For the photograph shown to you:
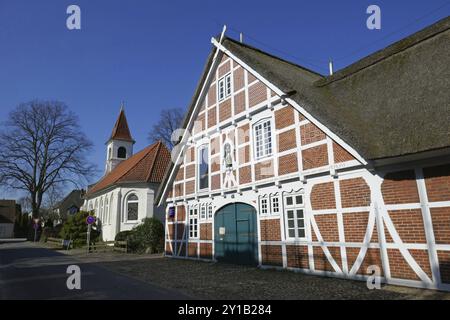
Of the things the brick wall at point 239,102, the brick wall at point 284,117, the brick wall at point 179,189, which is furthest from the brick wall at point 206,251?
the brick wall at point 284,117

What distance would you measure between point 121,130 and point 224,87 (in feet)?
91.1

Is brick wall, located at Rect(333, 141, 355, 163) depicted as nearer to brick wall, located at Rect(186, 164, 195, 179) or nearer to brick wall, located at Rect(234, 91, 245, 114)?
brick wall, located at Rect(234, 91, 245, 114)

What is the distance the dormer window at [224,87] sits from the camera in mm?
14320

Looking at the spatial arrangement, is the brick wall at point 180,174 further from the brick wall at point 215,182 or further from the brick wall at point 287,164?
the brick wall at point 287,164

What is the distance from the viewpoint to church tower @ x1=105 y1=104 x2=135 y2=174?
3838cm

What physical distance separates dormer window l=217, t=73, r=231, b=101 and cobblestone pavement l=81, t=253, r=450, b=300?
23.6 ft

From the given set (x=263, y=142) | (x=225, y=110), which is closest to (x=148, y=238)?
(x=225, y=110)

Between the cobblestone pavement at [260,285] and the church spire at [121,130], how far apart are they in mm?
28978

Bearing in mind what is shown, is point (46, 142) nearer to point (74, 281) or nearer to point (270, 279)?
point (74, 281)

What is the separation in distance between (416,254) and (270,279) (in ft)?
12.4

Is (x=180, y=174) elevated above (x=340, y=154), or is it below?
above

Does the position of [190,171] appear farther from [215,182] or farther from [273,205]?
[273,205]

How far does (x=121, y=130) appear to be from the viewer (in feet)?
129
